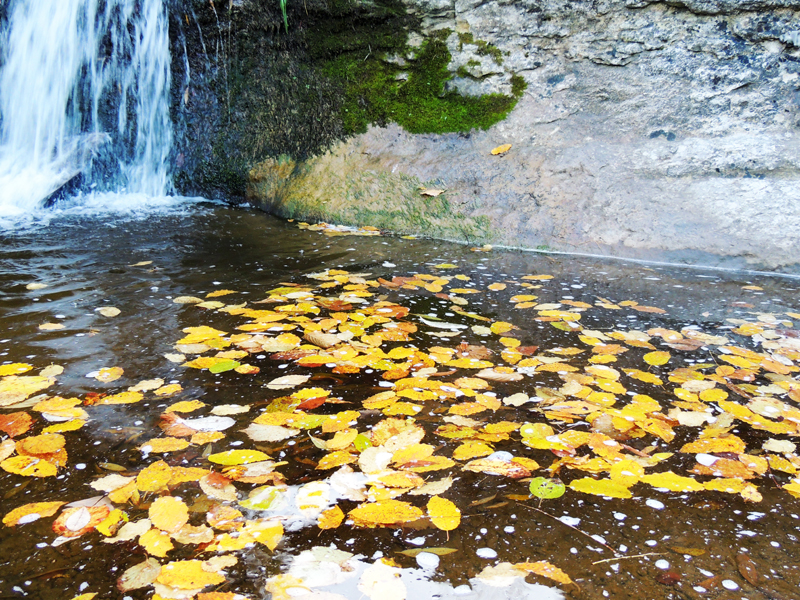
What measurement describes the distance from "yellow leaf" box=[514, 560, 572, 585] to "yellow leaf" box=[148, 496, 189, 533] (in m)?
0.80

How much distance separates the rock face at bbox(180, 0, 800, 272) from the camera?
12.6ft

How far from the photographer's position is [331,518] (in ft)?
4.62

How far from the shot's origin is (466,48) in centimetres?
451

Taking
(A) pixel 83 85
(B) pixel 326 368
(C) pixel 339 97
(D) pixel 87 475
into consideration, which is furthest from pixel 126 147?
(D) pixel 87 475

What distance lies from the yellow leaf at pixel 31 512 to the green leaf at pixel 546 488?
1.22 meters

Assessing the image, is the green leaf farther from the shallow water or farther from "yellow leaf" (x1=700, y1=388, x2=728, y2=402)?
"yellow leaf" (x1=700, y1=388, x2=728, y2=402)

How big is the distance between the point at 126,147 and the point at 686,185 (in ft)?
16.6

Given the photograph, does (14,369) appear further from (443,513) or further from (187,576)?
(443,513)

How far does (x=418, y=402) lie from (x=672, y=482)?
81cm

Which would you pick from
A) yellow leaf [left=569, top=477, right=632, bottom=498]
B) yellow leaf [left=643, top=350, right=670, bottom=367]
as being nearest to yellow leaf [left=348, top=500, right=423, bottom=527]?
yellow leaf [left=569, top=477, right=632, bottom=498]

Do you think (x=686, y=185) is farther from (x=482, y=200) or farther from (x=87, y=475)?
(x=87, y=475)

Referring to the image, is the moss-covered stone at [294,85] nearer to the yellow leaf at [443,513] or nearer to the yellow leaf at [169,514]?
the yellow leaf at [443,513]

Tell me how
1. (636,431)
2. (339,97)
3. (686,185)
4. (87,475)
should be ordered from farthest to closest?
(339,97) → (686,185) → (636,431) → (87,475)

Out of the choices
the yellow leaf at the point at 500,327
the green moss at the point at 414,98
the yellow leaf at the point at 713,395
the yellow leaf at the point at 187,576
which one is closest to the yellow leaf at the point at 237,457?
the yellow leaf at the point at 187,576
